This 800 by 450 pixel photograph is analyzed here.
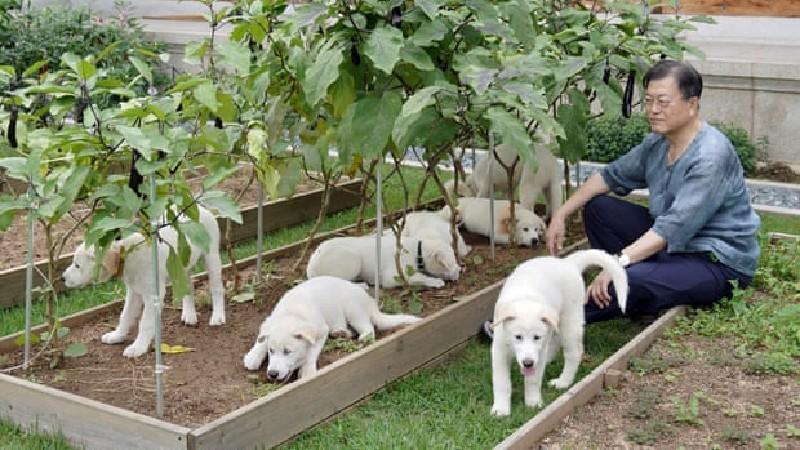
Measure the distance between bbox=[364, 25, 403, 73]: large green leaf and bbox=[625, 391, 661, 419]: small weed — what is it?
1.58 meters

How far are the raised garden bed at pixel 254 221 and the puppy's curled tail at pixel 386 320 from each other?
3.31ft

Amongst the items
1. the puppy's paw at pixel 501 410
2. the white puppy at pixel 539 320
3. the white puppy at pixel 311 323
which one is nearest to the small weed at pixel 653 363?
the white puppy at pixel 539 320

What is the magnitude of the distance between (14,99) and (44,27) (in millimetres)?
7343

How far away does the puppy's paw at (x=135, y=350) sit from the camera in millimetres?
4754

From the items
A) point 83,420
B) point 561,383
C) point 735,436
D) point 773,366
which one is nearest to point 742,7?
point 773,366

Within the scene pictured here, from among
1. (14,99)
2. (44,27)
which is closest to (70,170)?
(14,99)

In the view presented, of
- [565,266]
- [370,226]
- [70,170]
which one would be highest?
[70,170]

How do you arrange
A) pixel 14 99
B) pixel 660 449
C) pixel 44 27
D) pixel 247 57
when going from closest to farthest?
1. pixel 660 449
2. pixel 14 99
3. pixel 247 57
4. pixel 44 27

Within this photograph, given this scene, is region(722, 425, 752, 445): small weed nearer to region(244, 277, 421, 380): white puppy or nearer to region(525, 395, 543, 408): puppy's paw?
region(525, 395, 543, 408): puppy's paw

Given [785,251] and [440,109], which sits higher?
[440,109]

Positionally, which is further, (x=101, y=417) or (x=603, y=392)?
(x=603, y=392)

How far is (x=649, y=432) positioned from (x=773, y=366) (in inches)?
34.8

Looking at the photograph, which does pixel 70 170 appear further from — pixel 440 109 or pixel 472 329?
pixel 472 329

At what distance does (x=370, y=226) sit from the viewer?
23.4 ft
